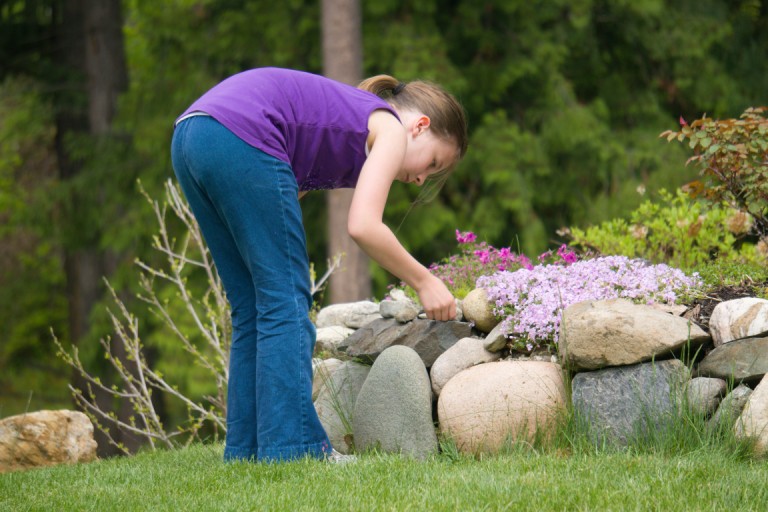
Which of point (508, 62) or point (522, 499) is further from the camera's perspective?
point (508, 62)

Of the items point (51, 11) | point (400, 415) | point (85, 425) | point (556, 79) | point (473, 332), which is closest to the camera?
point (400, 415)

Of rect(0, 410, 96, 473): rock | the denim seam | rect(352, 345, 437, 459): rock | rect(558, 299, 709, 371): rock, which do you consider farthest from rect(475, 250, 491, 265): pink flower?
rect(0, 410, 96, 473): rock

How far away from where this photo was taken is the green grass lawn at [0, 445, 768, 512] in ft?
8.07

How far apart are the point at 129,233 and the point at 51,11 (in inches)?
165

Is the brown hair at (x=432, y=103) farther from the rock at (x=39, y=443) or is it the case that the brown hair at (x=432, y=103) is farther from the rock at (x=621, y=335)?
the rock at (x=39, y=443)

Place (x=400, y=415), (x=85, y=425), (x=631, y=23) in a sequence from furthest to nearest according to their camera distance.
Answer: (x=631, y=23) → (x=85, y=425) → (x=400, y=415)

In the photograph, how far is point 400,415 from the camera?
342 centimetres

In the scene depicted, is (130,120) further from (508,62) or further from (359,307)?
(359,307)

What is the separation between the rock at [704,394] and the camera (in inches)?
122

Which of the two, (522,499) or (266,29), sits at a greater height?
(266,29)

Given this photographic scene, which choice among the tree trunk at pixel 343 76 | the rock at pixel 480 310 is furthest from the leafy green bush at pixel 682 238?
the tree trunk at pixel 343 76

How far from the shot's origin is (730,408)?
119 inches

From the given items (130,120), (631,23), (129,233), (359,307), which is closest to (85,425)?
(359,307)

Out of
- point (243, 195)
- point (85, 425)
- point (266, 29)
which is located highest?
point (266, 29)
